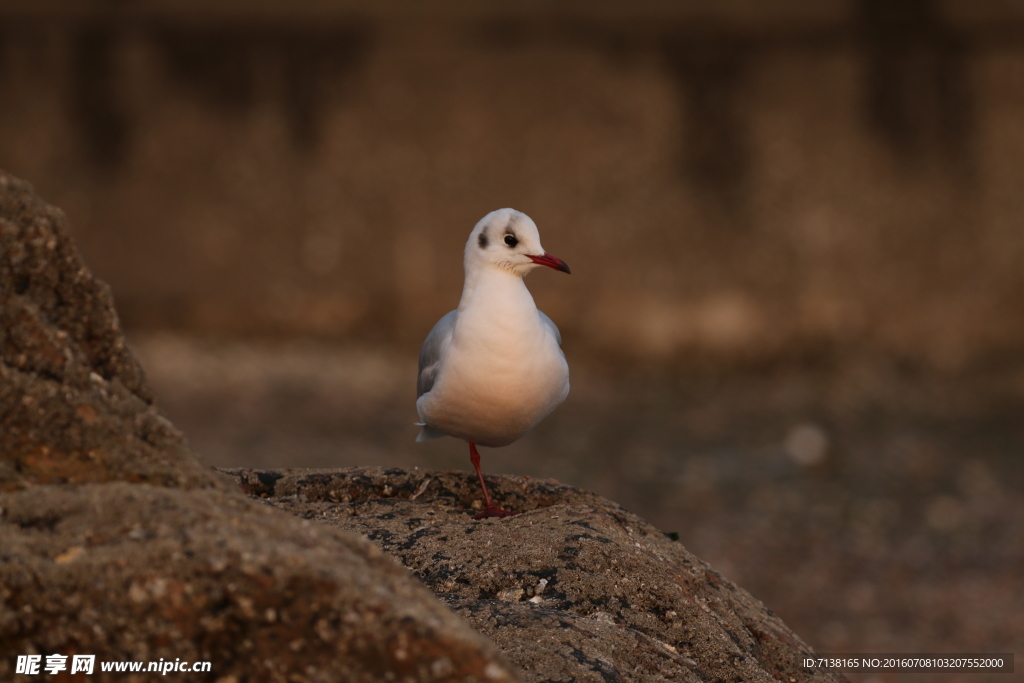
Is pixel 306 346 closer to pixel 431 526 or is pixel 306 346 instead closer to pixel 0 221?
pixel 431 526

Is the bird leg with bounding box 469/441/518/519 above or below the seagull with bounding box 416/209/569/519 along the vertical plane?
below

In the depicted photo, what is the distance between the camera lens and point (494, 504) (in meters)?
3.04

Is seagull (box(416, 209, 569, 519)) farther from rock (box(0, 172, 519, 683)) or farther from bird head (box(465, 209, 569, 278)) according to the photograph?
rock (box(0, 172, 519, 683))

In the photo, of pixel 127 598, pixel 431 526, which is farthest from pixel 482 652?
pixel 431 526

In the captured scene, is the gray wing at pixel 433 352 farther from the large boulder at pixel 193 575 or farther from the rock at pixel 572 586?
the large boulder at pixel 193 575

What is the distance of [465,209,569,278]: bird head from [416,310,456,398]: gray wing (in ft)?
0.77

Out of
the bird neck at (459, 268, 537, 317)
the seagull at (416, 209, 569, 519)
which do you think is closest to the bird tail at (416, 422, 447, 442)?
the seagull at (416, 209, 569, 519)

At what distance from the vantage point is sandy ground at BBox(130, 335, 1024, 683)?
5.58 m

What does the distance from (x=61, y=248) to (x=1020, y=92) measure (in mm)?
8923

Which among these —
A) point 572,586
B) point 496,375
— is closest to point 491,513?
point 496,375

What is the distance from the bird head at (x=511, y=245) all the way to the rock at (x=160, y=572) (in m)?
1.65

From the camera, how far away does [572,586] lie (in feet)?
7.43

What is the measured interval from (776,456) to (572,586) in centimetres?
533

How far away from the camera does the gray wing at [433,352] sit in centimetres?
316
